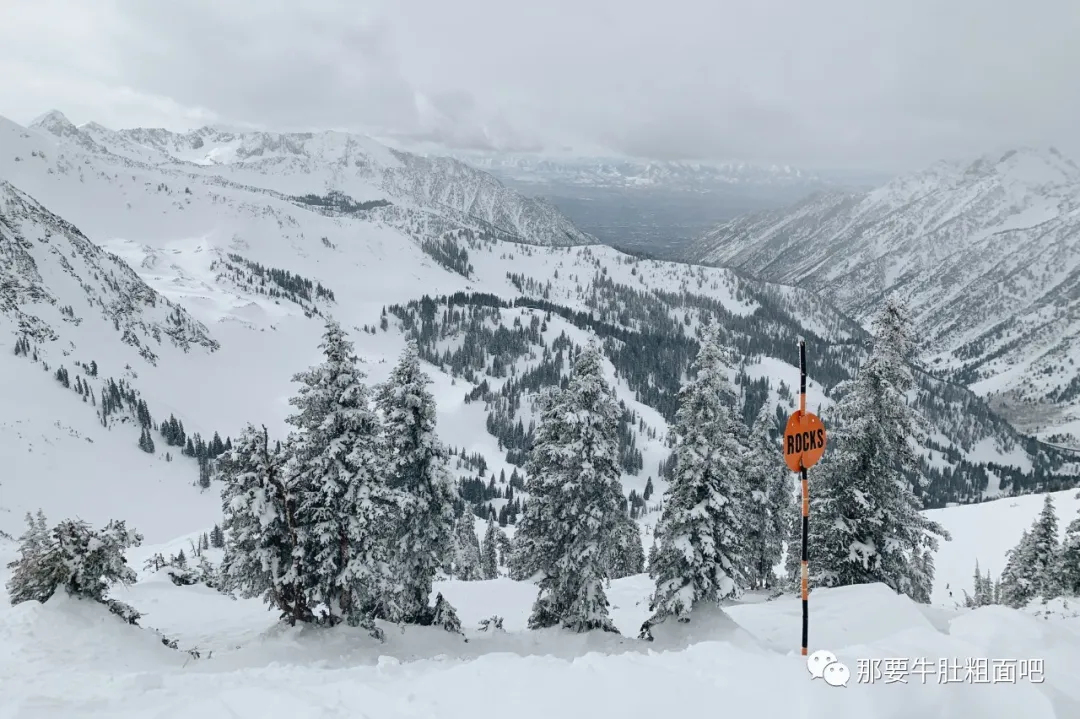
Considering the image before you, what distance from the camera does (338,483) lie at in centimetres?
2066

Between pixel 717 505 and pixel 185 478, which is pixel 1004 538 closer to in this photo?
pixel 717 505

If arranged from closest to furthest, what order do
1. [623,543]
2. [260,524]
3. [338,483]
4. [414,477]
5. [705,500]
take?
[260,524] → [338,483] → [705,500] → [623,543] → [414,477]

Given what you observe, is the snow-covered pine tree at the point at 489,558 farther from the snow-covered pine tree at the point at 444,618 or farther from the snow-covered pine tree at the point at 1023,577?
the snow-covered pine tree at the point at 1023,577

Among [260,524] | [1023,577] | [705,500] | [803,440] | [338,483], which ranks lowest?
[1023,577]

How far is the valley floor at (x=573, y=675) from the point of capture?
306 inches

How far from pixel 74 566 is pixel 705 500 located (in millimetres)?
21130

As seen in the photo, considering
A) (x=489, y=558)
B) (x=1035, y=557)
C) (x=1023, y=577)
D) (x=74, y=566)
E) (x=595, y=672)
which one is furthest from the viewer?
(x=489, y=558)

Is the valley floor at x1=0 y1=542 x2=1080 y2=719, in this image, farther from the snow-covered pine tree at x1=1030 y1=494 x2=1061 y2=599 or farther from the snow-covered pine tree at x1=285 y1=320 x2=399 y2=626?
the snow-covered pine tree at x1=1030 y1=494 x2=1061 y2=599

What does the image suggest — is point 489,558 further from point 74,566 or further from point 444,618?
point 74,566

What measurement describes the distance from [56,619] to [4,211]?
578ft

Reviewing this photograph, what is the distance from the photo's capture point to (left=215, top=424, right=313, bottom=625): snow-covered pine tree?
19.9 metres

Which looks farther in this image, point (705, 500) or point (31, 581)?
point (705, 500)

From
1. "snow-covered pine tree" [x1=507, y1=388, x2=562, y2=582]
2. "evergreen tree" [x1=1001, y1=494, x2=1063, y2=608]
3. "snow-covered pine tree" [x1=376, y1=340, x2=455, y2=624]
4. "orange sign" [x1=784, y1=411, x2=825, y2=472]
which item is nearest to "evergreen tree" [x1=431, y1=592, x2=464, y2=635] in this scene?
"snow-covered pine tree" [x1=376, y1=340, x2=455, y2=624]

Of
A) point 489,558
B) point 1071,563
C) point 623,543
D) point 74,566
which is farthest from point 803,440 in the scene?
point 489,558
